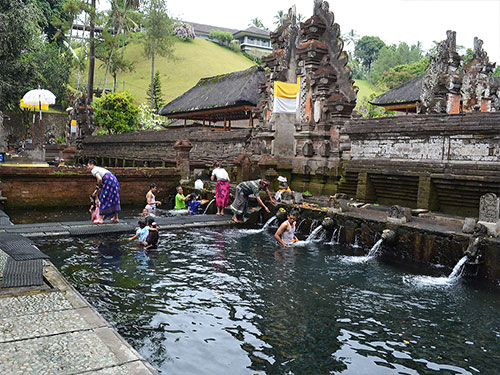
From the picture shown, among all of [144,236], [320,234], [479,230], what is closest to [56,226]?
[144,236]

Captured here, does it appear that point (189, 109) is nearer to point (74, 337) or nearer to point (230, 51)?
point (74, 337)

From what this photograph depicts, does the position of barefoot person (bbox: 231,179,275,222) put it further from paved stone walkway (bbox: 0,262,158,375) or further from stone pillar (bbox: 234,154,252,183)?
paved stone walkway (bbox: 0,262,158,375)

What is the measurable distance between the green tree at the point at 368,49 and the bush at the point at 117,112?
8926 cm

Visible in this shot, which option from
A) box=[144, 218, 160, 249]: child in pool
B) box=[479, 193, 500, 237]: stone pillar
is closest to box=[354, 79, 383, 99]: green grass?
box=[479, 193, 500, 237]: stone pillar

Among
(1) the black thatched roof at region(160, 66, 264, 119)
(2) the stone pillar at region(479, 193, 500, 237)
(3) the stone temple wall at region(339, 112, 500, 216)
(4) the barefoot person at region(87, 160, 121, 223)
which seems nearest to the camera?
(2) the stone pillar at region(479, 193, 500, 237)

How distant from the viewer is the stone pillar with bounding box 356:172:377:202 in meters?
13.4

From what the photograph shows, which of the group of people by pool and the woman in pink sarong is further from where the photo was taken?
the woman in pink sarong

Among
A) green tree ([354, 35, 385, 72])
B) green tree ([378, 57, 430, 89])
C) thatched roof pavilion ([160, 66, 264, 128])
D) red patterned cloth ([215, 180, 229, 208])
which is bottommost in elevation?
red patterned cloth ([215, 180, 229, 208])

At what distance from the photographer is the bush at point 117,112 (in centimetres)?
3728

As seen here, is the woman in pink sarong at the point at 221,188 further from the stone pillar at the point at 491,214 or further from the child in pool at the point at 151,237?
the stone pillar at the point at 491,214

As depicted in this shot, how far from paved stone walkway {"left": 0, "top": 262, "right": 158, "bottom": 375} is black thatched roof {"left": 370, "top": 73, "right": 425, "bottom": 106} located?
94.4ft

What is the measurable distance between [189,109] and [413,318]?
1049 inches

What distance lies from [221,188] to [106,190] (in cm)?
401

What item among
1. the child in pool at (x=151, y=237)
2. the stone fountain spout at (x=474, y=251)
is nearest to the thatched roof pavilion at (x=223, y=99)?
the child in pool at (x=151, y=237)
